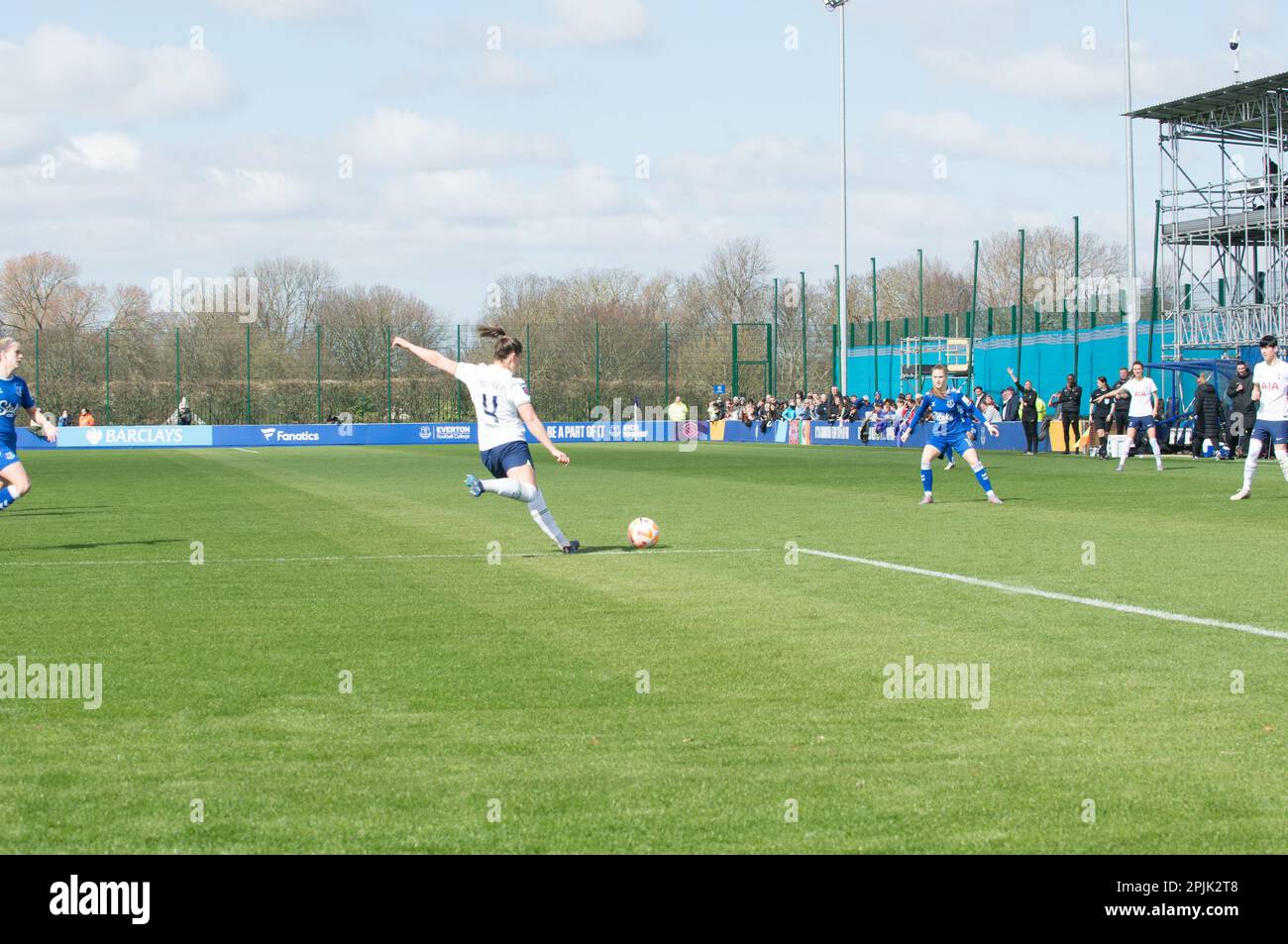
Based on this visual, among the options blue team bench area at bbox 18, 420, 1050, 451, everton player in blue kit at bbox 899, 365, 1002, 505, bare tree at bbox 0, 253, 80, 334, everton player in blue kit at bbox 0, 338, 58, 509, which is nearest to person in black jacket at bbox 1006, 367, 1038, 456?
blue team bench area at bbox 18, 420, 1050, 451

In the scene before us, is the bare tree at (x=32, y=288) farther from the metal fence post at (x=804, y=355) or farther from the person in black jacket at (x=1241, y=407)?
the person in black jacket at (x=1241, y=407)

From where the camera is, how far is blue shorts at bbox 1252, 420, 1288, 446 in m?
20.6

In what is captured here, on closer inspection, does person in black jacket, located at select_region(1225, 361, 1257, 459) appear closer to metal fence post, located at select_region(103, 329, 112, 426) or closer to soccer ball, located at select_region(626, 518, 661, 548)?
soccer ball, located at select_region(626, 518, 661, 548)

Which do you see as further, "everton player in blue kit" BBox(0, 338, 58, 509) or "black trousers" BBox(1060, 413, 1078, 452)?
"black trousers" BBox(1060, 413, 1078, 452)

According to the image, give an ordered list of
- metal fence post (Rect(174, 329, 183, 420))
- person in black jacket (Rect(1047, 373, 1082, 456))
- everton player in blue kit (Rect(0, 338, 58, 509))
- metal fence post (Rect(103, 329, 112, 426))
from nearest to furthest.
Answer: everton player in blue kit (Rect(0, 338, 58, 509)) → person in black jacket (Rect(1047, 373, 1082, 456)) → metal fence post (Rect(103, 329, 112, 426)) → metal fence post (Rect(174, 329, 183, 420))

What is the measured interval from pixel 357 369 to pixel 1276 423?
56787 millimetres

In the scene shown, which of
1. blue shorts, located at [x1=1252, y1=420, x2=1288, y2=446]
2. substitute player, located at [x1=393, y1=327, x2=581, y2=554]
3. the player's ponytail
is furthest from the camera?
blue shorts, located at [x1=1252, y1=420, x2=1288, y2=446]

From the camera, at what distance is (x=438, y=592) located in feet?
38.1

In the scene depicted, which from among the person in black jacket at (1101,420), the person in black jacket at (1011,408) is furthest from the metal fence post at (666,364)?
the person in black jacket at (1101,420)
